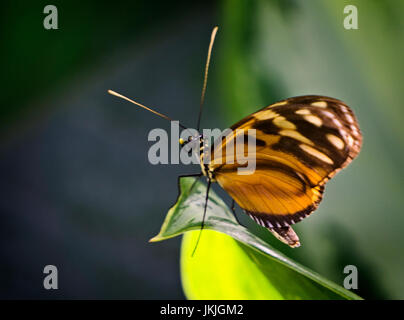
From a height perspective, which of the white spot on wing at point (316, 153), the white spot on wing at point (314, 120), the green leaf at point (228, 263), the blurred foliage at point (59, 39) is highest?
the blurred foliage at point (59, 39)

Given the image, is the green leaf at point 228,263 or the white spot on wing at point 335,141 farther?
the white spot on wing at point 335,141

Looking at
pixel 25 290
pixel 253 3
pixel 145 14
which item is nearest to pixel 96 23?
pixel 145 14

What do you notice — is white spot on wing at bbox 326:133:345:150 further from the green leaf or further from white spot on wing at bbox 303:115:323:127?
the green leaf

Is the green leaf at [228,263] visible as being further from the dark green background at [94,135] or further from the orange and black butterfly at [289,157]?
the dark green background at [94,135]

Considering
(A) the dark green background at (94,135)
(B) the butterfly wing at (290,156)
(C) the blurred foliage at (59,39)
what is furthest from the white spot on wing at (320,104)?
(C) the blurred foliage at (59,39)

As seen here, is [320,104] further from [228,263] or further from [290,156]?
[228,263]

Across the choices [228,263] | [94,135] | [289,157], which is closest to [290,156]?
[289,157]
